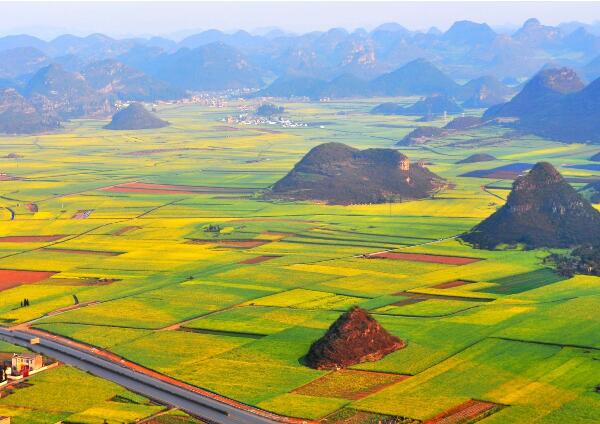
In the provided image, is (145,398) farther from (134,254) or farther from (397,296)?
(134,254)

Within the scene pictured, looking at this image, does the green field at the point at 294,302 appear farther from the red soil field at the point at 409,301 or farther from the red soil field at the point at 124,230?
the red soil field at the point at 409,301

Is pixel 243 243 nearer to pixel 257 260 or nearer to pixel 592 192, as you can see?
pixel 257 260

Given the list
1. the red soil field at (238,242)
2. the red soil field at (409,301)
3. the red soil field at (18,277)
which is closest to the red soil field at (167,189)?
the red soil field at (238,242)

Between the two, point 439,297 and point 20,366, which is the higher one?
point 439,297

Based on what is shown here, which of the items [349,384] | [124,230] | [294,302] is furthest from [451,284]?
[124,230]

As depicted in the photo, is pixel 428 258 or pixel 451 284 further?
pixel 428 258

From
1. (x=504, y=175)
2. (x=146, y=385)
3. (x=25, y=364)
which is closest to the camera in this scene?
(x=146, y=385)

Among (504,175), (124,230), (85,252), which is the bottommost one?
(85,252)

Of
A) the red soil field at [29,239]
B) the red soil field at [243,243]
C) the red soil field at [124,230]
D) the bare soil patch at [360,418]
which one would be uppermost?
the red soil field at [124,230]
